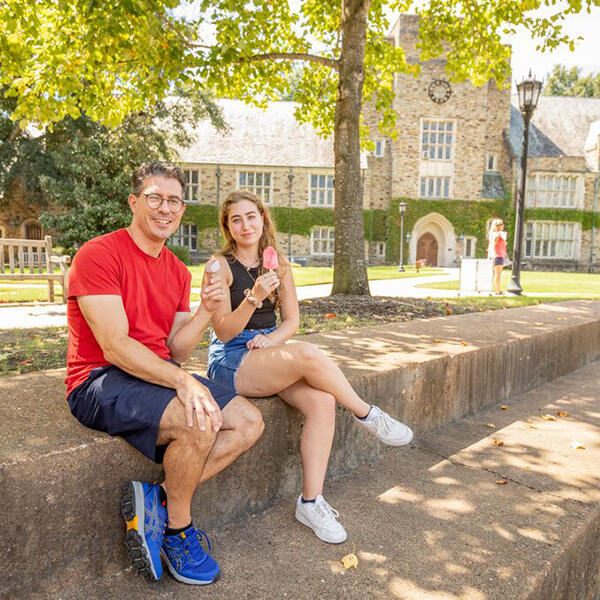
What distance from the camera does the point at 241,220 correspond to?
113 inches

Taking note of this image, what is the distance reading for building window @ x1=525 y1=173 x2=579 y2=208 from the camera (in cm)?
3234

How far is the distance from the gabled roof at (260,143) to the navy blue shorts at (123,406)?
2940cm

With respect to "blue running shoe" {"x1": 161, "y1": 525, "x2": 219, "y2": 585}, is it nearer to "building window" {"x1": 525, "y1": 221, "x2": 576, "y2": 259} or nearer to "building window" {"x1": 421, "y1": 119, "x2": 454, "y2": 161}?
"building window" {"x1": 421, "y1": 119, "x2": 454, "y2": 161}

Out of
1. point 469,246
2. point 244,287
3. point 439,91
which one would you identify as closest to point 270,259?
point 244,287

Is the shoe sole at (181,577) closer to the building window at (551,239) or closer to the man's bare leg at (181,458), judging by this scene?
the man's bare leg at (181,458)

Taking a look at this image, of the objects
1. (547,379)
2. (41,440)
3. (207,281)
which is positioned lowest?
(547,379)

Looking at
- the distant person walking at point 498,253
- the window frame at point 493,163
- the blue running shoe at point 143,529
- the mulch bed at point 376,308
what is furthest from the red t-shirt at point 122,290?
the window frame at point 493,163

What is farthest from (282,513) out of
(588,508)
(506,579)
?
(588,508)

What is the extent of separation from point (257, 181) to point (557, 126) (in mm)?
19730

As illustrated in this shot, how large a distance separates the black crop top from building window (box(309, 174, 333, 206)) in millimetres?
28706

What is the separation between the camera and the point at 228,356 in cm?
277

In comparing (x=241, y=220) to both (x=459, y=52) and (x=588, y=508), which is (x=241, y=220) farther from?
(x=459, y=52)

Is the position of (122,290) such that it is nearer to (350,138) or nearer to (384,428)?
(384,428)

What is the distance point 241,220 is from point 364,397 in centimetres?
127
